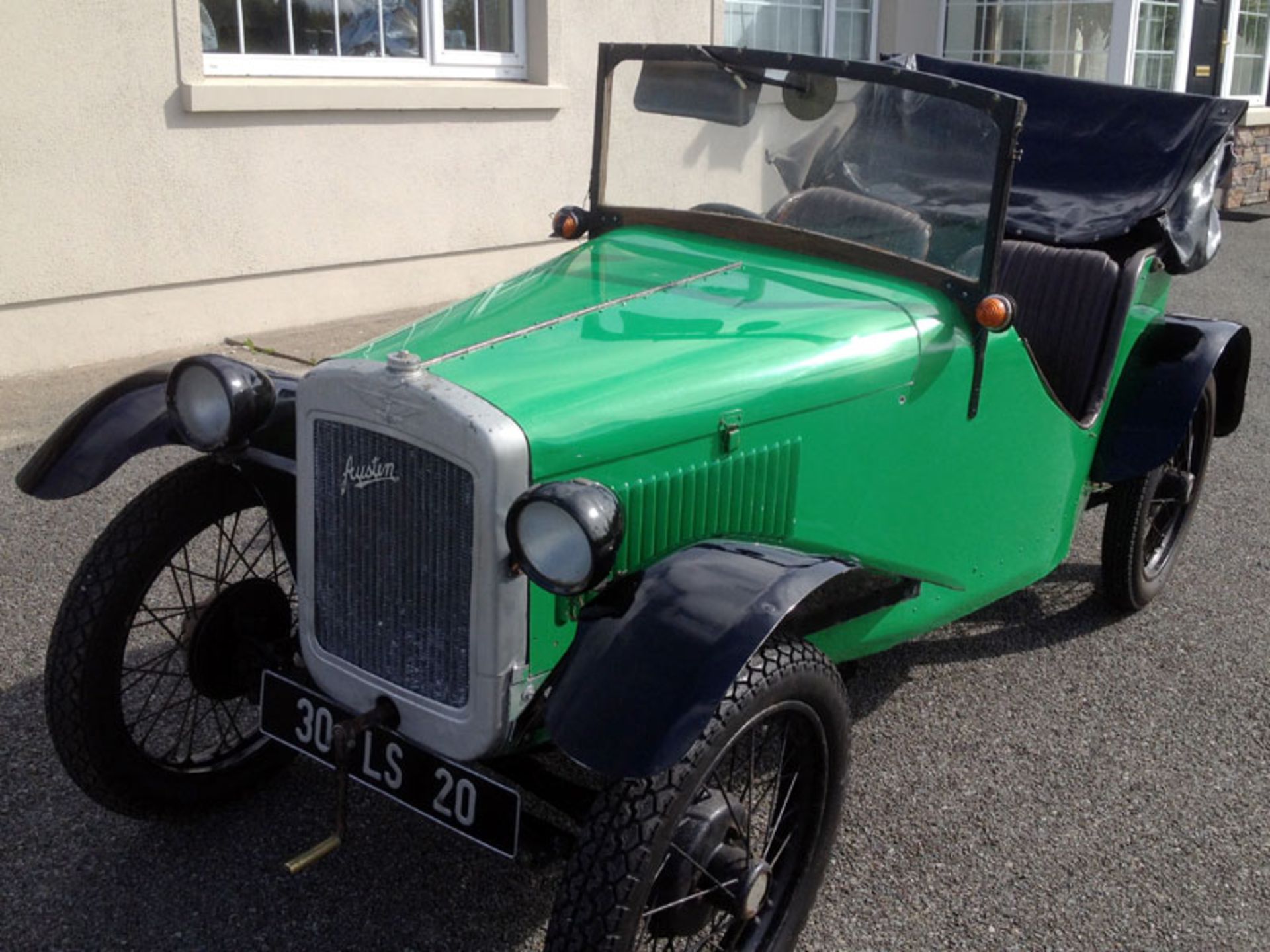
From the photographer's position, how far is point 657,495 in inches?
95.6

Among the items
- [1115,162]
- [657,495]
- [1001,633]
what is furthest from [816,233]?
[1115,162]

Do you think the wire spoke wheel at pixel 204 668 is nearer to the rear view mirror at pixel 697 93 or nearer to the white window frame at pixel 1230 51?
the rear view mirror at pixel 697 93

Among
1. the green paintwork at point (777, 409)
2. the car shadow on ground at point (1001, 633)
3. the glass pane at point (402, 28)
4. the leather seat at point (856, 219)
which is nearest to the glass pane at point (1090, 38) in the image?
the glass pane at point (402, 28)

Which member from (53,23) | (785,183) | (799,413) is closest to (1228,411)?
(785,183)

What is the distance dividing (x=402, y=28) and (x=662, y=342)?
5071 mm

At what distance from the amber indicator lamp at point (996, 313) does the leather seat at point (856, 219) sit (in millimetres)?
244

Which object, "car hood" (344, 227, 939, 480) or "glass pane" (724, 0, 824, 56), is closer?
"car hood" (344, 227, 939, 480)

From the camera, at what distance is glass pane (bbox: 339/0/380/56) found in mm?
6746

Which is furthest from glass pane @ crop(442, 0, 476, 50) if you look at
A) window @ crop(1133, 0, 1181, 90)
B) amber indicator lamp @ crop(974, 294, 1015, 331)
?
window @ crop(1133, 0, 1181, 90)

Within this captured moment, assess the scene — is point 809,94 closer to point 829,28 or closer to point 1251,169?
point 829,28

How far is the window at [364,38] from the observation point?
20.7ft

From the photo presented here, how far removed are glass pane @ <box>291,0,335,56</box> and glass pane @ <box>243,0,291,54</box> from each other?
6 cm

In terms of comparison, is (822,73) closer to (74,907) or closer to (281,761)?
(281,761)

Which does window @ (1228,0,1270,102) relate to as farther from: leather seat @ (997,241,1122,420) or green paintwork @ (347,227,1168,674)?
green paintwork @ (347,227,1168,674)
